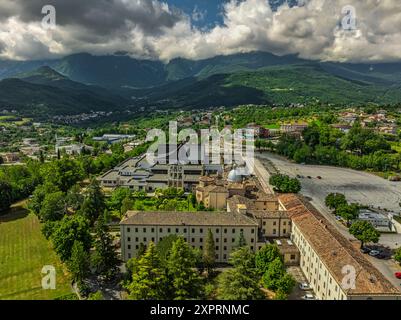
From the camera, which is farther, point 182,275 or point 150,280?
point 182,275

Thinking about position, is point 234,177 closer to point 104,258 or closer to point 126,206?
point 126,206

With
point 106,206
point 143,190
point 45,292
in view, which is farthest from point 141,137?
point 45,292

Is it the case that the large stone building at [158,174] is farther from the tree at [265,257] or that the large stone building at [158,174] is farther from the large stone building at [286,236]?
the tree at [265,257]

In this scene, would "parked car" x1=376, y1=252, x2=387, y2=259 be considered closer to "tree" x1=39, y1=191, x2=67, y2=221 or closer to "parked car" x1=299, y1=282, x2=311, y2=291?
"parked car" x1=299, y1=282, x2=311, y2=291

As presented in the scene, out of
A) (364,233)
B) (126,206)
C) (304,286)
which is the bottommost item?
(304,286)

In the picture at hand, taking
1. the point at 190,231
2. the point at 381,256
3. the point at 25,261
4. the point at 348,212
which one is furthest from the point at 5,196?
the point at 381,256
